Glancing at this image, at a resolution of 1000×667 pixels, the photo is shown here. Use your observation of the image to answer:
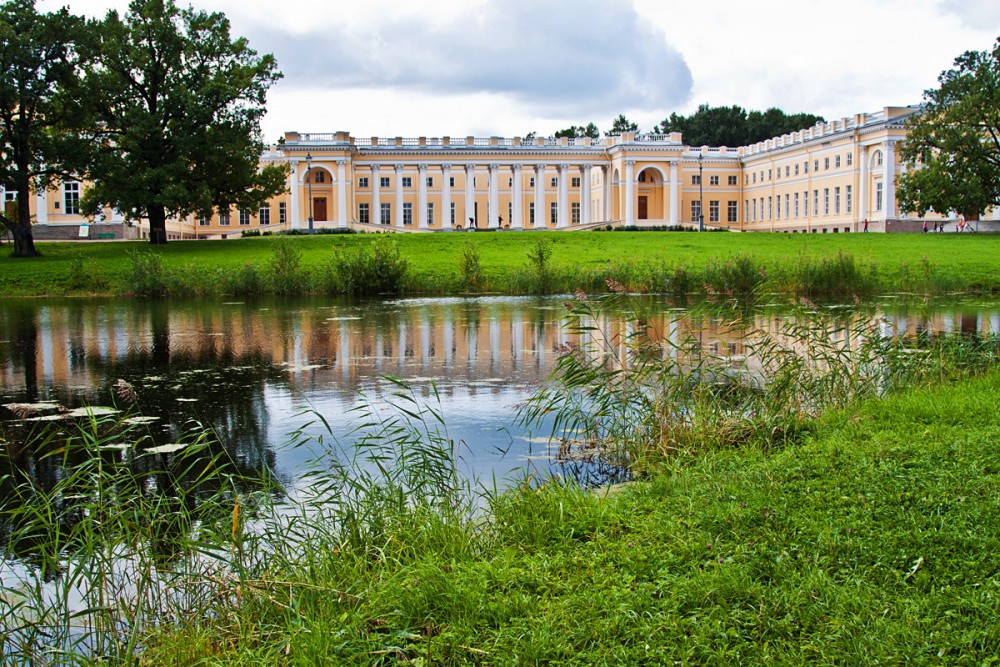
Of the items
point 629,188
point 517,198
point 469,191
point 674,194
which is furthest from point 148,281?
point 674,194

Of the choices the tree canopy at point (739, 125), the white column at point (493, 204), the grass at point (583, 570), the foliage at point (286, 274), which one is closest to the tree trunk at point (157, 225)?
the foliage at point (286, 274)

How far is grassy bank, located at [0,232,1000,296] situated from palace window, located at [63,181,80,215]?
3129cm

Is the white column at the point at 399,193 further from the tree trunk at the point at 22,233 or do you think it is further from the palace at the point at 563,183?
the tree trunk at the point at 22,233

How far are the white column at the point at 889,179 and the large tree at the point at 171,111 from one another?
4566 centimetres

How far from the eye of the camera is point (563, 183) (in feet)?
286

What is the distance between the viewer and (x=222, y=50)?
135ft

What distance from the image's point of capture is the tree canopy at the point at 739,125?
350ft

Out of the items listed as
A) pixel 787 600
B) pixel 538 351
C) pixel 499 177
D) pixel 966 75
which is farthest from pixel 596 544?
pixel 499 177

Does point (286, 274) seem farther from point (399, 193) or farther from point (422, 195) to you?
point (399, 193)

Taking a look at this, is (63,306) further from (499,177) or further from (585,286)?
(499,177)

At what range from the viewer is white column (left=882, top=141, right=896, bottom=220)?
67.9 m

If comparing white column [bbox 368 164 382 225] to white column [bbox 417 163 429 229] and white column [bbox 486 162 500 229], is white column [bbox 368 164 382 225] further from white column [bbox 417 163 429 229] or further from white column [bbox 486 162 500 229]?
white column [bbox 486 162 500 229]

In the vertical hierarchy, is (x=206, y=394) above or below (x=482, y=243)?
below

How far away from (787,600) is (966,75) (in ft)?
163
